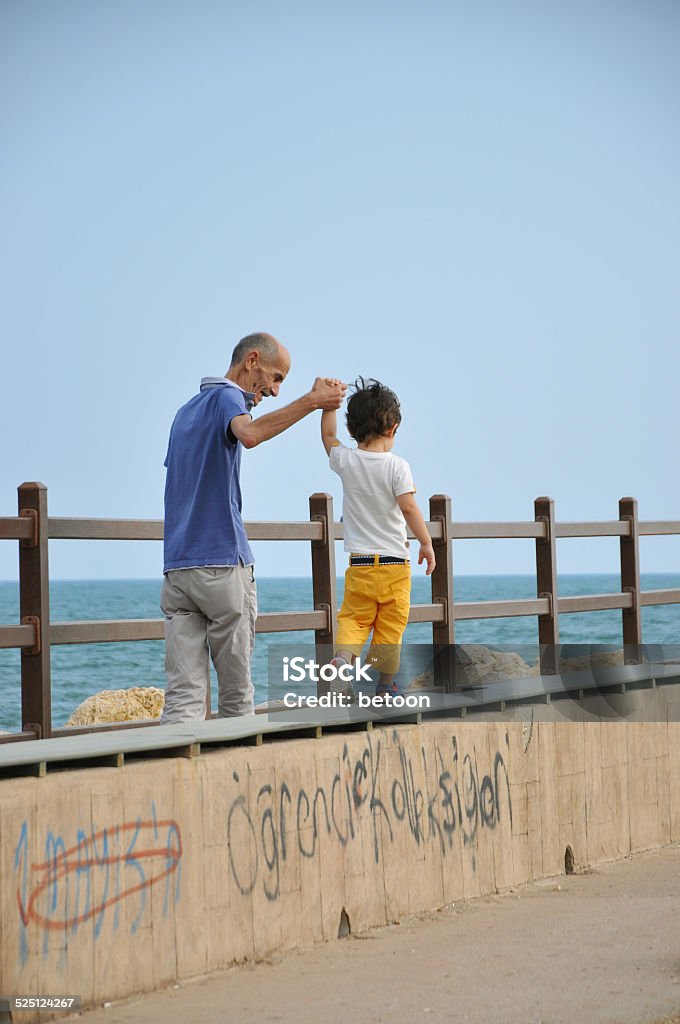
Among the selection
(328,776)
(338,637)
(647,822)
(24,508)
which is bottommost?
(647,822)

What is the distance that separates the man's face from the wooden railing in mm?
1175

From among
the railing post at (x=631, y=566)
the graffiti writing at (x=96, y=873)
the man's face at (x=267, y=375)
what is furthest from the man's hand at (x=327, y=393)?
the railing post at (x=631, y=566)

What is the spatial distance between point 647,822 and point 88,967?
435 centimetres

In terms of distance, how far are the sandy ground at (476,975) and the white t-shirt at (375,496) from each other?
1.59m

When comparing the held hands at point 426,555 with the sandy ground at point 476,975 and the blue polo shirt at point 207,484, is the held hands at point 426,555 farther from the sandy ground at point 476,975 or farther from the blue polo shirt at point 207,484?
the sandy ground at point 476,975

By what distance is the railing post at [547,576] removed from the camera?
9.85 meters

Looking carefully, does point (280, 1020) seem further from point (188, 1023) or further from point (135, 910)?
point (135, 910)

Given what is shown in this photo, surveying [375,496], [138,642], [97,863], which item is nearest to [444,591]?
[375,496]

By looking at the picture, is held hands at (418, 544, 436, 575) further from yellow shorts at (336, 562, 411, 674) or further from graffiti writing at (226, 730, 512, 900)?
graffiti writing at (226, 730, 512, 900)

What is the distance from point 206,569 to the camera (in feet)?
17.3

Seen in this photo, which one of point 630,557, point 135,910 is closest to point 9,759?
point 135,910

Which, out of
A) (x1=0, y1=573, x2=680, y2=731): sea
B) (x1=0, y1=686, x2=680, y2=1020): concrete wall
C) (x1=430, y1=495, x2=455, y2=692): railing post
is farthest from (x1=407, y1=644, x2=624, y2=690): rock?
(x1=0, y1=573, x2=680, y2=731): sea

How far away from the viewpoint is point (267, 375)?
5434mm

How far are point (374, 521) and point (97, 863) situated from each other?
1.98m
